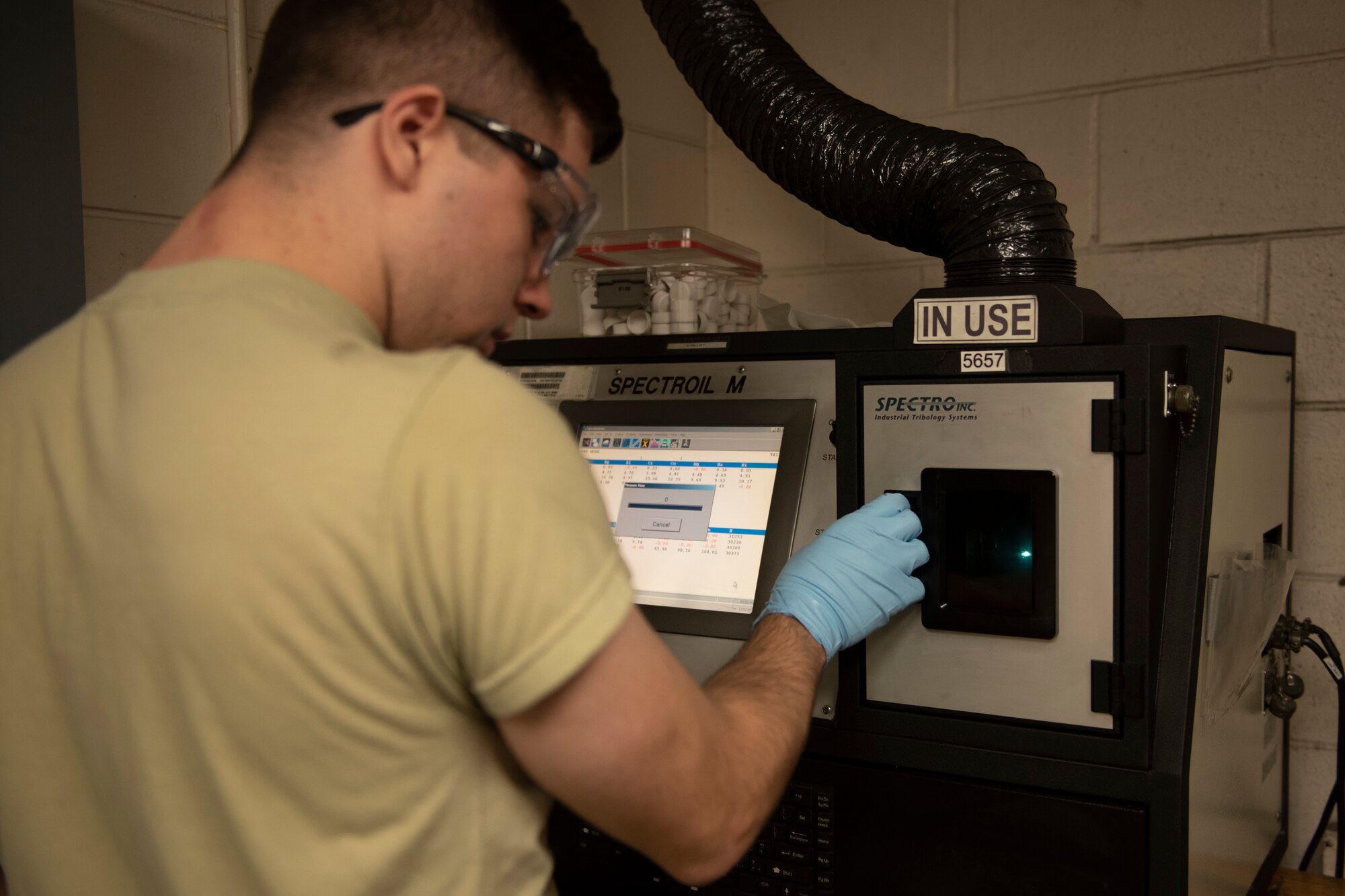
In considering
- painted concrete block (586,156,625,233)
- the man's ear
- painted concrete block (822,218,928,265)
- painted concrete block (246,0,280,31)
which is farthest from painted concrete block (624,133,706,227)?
the man's ear

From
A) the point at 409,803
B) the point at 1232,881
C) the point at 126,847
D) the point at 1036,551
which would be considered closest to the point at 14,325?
the point at 126,847

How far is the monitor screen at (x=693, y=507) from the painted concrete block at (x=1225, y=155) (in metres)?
0.90

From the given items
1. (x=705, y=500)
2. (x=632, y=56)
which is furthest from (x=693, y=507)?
(x=632, y=56)

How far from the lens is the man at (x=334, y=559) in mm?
572

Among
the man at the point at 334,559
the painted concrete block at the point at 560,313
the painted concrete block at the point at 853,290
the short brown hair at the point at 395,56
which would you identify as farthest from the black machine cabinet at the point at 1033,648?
the painted concrete block at the point at 560,313

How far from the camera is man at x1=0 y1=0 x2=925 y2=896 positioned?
572 millimetres

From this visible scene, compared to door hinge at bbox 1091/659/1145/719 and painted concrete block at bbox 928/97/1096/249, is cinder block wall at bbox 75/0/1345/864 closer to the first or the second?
painted concrete block at bbox 928/97/1096/249

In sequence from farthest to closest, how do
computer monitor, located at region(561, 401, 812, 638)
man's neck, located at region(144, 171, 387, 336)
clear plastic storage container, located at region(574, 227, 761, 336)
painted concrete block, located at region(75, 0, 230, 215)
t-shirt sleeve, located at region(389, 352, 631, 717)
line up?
clear plastic storage container, located at region(574, 227, 761, 336)
painted concrete block, located at region(75, 0, 230, 215)
computer monitor, located at region(561, 401, 812, 638)
man's neck, located at region(144, 171, 387, 336)
t-shirt sleeve, located at region(389, 352, 631, 717)

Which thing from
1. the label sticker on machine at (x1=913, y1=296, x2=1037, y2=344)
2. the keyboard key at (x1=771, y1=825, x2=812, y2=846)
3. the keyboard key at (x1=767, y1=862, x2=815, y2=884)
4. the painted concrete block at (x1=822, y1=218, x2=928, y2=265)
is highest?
the painted concrete block at (x1=822, y1=218, x2=928, y2=265)

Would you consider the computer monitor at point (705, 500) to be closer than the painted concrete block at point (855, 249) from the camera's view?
Yes

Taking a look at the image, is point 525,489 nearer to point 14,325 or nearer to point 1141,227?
point 14,325

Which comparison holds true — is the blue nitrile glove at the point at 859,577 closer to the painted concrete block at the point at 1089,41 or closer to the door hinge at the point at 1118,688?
the door hinge at the point at 1118,688

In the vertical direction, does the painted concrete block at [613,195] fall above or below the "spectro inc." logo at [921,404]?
above

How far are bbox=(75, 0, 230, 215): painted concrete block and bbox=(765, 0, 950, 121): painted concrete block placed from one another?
3.44 ft
